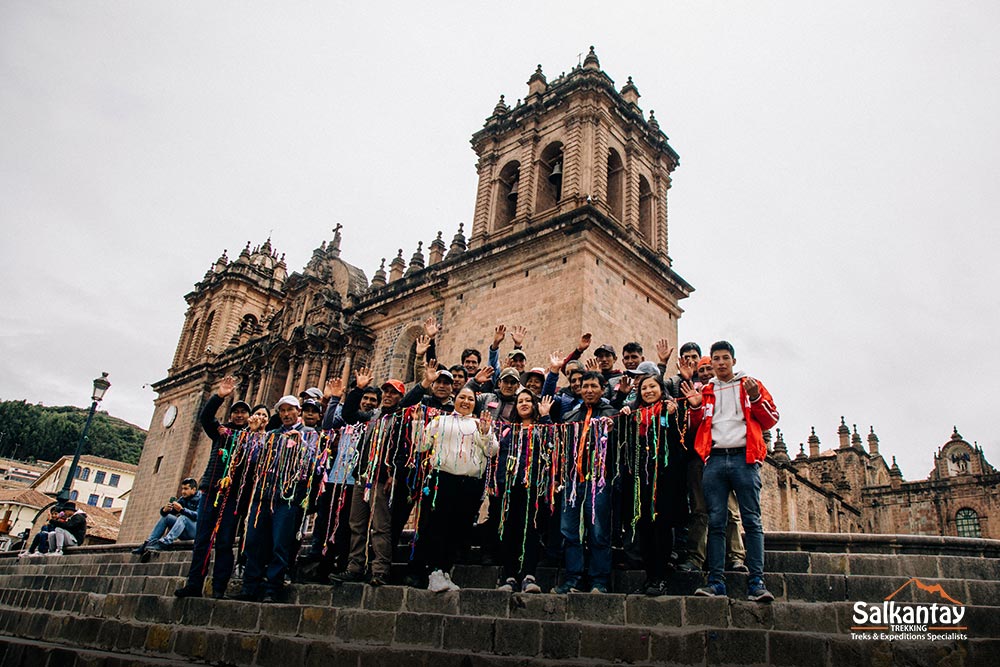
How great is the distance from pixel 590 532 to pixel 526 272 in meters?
11.5

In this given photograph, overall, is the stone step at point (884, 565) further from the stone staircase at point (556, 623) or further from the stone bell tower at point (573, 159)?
the stone bell tower at point (573, 159)

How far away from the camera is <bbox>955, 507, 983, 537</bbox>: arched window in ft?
127

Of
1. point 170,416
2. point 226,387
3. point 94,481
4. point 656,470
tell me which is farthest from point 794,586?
point 94,481

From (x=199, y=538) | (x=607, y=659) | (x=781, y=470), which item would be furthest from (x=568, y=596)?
(x=781, y=470)

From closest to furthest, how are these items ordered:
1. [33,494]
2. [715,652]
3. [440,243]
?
[715,652] → [440,243] → [33,494]

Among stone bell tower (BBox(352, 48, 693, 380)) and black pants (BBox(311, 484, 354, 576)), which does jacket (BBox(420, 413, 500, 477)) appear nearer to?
black pants (BBox(311, 484, 354, 576))

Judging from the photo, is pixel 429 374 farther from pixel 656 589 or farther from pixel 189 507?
pixel 189 507

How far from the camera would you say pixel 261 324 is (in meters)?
29.7

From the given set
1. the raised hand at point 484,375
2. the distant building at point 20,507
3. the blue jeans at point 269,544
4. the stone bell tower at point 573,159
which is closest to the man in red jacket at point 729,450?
the raised hand at point 484,375

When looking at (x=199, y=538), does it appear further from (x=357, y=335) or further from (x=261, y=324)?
(x=261, y=324)

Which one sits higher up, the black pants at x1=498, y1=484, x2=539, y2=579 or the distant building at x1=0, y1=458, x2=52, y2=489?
the distant building at x1=0, y1=458, x2=52, y2=489

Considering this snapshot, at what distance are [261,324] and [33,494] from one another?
31.1 m

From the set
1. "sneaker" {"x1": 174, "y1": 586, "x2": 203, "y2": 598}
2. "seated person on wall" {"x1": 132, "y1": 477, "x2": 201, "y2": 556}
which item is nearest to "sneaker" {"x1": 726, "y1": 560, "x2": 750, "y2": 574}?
"sneaker" {"x1": 174, "y1": 586, "x2": 203, "y2": 598}

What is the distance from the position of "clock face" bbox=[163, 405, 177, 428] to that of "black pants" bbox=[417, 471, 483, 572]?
27.1 metres
